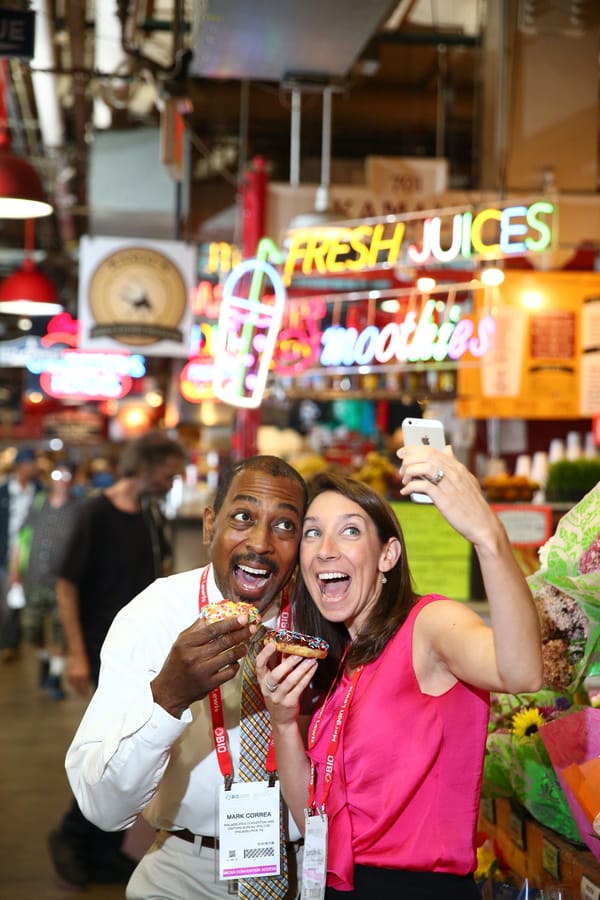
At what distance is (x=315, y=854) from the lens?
7.81 ft

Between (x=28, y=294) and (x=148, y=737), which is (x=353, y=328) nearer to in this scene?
(x=28, y=294)

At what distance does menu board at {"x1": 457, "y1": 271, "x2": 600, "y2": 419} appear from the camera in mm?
9562

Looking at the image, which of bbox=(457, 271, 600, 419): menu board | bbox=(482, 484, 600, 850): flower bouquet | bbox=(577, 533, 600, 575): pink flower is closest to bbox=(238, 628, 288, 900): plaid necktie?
bbox=(482, 484, 600, 850): flower bouquet

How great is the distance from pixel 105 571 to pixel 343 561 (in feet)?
11.5

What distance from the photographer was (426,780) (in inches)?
94.8

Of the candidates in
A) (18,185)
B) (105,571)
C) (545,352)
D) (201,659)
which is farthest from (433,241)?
(201,659)

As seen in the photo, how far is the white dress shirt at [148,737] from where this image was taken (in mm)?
2355

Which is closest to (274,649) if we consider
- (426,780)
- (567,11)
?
(426,780)

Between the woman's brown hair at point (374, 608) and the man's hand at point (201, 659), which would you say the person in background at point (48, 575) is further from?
the man's hand at point (201, 659)

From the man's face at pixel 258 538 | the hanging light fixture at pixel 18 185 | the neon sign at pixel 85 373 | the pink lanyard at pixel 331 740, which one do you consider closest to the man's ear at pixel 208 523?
the man's face at pixel 258 538

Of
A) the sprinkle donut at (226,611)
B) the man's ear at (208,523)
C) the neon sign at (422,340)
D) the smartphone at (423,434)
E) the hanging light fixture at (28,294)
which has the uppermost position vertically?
the hanging light fixture at (28,294)

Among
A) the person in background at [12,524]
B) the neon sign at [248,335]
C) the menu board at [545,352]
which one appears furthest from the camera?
the person in background at [12,524]

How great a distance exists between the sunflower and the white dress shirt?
2.28 ft

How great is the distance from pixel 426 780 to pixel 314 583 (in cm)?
51
